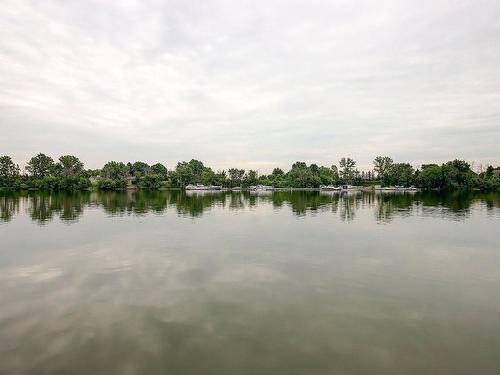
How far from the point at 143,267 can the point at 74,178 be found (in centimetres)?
17901

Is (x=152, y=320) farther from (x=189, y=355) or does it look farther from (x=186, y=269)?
(x=186, y=269)

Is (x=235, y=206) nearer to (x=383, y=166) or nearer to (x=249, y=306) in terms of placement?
(x=249, y=306)

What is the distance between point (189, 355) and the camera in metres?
10.7

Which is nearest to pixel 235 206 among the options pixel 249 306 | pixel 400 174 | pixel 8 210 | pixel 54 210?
pixel 54 210

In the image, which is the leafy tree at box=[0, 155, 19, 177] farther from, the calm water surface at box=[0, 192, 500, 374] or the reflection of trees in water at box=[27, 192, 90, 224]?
the calm water surface at box=[0, 192, 500, 374]

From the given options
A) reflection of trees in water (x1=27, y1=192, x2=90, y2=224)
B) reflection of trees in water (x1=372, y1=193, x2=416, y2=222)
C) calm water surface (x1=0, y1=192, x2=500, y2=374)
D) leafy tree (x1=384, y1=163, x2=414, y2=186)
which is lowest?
calm water surface (x1=0, y1=192, x2=500, y2=374)

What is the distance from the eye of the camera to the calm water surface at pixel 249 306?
34.3ft

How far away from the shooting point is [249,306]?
14.7m

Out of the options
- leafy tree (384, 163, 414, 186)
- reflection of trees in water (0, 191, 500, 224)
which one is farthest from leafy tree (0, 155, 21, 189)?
leafy tree (384, 163, 414, 186)

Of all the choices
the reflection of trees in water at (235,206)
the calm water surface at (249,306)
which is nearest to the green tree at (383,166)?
the reflection of trees in water at (235,206)

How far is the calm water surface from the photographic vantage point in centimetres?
1045

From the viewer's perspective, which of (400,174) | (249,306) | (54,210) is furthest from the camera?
(400,174)

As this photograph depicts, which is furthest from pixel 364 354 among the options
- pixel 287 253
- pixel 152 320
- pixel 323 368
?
pixel 287 253

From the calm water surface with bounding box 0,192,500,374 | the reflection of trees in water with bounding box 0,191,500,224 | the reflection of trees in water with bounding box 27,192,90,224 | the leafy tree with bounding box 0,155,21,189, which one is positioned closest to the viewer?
the calm water surface with bounding box 0,192,500,374
